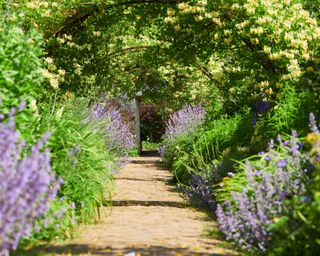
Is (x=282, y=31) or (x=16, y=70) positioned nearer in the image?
(x=16, y=70)

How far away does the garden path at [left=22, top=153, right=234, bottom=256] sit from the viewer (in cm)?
565

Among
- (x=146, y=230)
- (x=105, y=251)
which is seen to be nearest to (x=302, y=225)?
(x=105, y=251)

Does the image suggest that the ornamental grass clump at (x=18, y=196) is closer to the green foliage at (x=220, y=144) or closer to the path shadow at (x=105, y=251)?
Result: the path shadow at (x=105, y=251)

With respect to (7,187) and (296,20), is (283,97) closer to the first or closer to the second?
(296,20)

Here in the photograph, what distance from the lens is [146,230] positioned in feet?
22.7

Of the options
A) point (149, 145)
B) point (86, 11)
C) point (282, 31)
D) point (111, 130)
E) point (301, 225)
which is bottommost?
point (149, 145)

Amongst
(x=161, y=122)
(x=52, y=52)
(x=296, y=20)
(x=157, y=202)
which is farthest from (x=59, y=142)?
(x=161, y=122)

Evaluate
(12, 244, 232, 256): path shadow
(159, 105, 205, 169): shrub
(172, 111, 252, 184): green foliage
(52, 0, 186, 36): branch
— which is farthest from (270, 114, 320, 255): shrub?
(159, 105, 205, 169): shrub

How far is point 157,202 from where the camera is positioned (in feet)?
32.2

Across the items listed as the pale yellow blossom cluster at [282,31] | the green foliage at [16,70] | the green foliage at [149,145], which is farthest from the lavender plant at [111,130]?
the green foliage at [149,145]

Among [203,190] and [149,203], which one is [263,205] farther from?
[149,203]

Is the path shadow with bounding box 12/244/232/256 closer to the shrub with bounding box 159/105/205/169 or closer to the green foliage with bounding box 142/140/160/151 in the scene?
the shrub with bounding box 159/105/205/169

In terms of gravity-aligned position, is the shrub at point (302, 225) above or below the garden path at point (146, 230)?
above

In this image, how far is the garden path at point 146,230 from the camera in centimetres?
565
